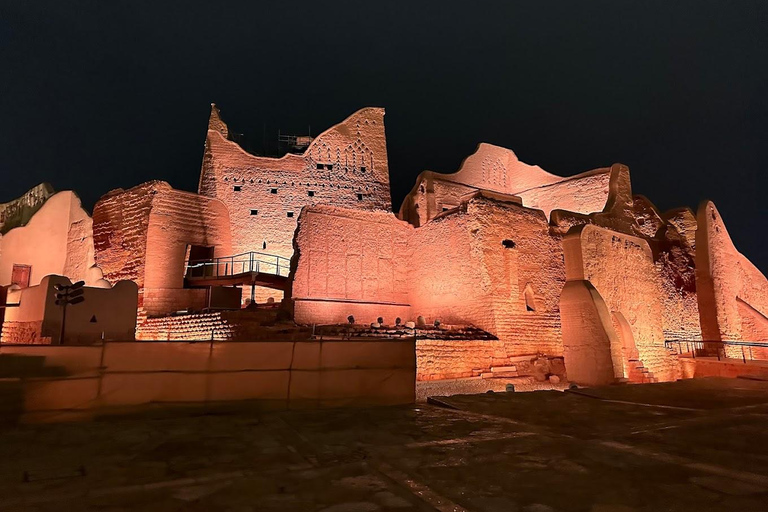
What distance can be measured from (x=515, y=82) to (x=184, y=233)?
48.7 m

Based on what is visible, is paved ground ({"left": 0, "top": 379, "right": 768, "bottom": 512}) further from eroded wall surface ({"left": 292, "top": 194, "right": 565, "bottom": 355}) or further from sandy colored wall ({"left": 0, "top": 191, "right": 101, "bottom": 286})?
sandy colored wall ({"left": 0, "top": 191, "right": 101, "bottom": 286})

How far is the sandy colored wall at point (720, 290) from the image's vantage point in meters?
19.8

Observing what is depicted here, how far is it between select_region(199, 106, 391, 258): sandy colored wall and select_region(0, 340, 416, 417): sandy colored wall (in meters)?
20.0

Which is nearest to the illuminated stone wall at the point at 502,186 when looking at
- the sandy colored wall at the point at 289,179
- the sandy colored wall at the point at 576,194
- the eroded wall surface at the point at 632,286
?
the sandy colored wall at the point at 576,194

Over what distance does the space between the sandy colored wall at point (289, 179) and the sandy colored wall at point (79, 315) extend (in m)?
10.8

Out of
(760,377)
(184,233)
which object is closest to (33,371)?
(760,377)

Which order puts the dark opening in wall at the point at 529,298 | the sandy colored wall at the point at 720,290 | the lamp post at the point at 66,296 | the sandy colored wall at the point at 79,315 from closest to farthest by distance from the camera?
1. the lamp post at the point at 66,296
2. the sandy colored wall at the point at 79,315
3. the dark opening in wall at the point at 529,298
4. the sandy colored wall at the point at 720,290

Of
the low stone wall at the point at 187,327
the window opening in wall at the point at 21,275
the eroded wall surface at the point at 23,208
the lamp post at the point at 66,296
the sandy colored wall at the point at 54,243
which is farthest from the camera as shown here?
the eroded wall surface at the point at 23,208

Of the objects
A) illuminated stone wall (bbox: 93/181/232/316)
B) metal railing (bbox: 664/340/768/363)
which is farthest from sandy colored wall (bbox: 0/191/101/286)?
metal railing (bbox: 664/340/768/363)

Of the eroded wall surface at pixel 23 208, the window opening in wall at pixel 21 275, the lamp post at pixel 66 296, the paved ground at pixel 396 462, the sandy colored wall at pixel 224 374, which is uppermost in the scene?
the eroded wall surface at pixel 23 208

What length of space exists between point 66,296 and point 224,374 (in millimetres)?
8975

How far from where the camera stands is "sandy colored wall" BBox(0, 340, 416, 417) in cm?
441

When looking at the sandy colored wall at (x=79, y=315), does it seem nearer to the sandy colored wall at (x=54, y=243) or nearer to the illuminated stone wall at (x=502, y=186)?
the sandy colored wall at (x=54, y=243)

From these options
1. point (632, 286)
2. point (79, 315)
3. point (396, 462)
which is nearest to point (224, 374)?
point (396, 462)
